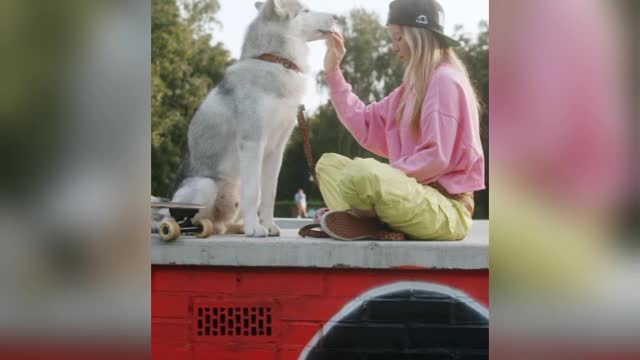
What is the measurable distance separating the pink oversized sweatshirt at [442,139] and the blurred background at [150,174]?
3.8 inches

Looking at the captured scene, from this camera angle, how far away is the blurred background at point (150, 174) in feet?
7.95

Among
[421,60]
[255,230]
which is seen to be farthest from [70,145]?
[421,60]

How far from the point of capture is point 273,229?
2668 mm

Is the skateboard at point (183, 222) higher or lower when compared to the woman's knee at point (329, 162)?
lower

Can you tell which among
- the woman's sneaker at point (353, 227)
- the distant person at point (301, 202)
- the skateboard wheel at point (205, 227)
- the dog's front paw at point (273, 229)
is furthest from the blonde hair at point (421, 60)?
the skateboard wheel at point (205, 227)

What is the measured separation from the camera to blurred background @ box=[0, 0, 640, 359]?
2422 millimetres

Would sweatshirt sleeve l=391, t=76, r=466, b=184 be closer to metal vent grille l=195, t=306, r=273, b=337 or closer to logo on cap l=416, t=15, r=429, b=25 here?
logo on cap l=416, t=15, r=429, b=25

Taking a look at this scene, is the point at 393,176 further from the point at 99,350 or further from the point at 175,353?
the point at 99,350

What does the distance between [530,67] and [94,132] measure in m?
1.40

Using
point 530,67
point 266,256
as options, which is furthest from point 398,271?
point 530,67

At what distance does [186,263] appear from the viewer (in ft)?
8.41

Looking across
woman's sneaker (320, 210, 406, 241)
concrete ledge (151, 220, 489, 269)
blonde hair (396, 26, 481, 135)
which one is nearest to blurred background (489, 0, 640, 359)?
concrete ledge (151, 220, 489, 269)

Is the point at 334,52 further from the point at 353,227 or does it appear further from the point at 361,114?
the point at 353,227

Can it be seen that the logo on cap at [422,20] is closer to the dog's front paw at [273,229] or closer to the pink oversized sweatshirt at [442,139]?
the pink oversized sweatshirt at [442,139]
